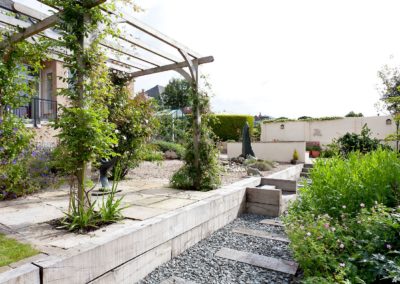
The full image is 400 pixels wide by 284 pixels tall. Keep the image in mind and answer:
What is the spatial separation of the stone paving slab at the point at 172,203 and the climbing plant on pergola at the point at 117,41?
1.04 meters

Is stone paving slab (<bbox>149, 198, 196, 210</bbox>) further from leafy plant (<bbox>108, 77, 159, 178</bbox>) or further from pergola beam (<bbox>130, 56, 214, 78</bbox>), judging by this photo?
pergola beam (<bbox>130, 56, 214, 78</bbox>)

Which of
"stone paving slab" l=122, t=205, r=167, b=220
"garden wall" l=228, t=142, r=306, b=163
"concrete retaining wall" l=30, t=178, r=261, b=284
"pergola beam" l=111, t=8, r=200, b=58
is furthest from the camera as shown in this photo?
"garden wall" l=228, t=142, r=306, b=163

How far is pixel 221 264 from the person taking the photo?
295 cm

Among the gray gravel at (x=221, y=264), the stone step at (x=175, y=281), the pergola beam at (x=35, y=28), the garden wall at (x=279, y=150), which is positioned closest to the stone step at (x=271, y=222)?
the gray gravel at (x=221, y=264)

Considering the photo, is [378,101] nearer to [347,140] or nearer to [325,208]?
[347,140]

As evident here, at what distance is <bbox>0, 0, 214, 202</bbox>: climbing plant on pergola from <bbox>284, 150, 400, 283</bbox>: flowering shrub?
229 centimetres

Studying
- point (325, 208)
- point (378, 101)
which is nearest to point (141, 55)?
point (325, 208)

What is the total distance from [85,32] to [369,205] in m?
3.86

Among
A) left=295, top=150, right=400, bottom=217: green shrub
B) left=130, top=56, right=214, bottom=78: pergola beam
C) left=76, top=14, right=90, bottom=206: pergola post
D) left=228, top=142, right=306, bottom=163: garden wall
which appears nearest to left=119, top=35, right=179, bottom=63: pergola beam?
left=130, top=56, right=214, bottom=78: pergola beam

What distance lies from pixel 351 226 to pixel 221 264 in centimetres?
144

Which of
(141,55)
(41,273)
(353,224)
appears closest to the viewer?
(41,273)

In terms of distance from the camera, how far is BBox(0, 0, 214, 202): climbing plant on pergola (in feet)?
10.3

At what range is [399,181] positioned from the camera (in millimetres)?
3191

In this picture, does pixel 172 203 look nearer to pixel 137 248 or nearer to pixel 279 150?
pixel 137 248
